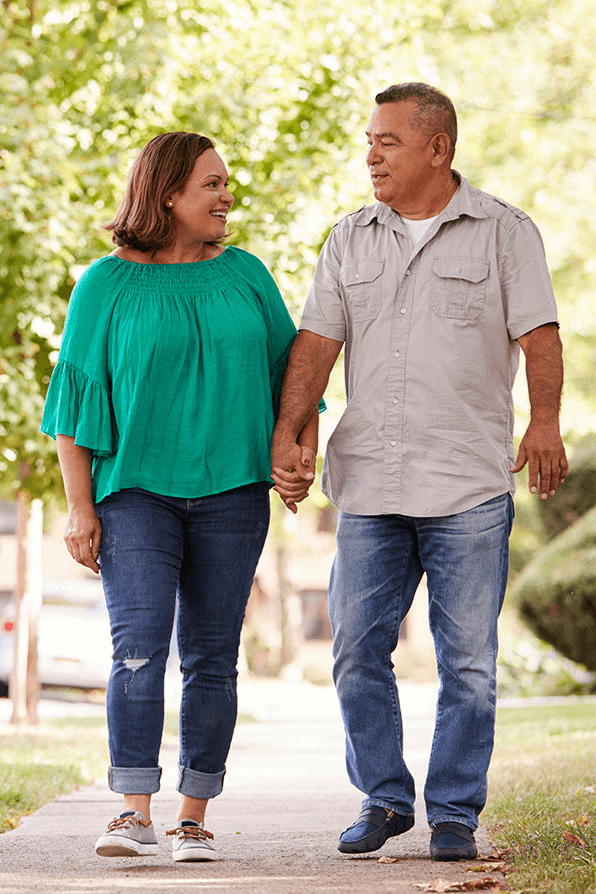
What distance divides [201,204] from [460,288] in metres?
0.85

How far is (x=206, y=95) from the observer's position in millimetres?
9047

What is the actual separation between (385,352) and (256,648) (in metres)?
23.9

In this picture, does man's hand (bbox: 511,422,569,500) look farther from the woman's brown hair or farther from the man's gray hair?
the woman's brown hair

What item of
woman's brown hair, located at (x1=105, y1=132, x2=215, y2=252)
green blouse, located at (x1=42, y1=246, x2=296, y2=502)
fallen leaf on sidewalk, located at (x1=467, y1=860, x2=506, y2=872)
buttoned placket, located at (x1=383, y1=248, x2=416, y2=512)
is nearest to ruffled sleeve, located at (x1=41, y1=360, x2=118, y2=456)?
green blouse, located at (x1=42, y1=246, x2=296, y2=502)

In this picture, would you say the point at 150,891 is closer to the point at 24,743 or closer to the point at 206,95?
the point at 24,743

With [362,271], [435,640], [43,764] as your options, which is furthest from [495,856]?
[43,764]

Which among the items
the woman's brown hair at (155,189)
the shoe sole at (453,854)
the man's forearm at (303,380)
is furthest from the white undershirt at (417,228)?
the shoe sole at (453,854)

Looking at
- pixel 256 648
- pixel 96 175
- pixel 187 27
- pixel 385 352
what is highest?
pixel 187 27

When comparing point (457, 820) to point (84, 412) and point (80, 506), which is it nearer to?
point (80, 506)

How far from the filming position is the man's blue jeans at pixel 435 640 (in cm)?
374

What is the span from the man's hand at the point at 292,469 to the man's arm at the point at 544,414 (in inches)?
25.1

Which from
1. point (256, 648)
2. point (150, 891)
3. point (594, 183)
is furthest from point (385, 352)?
point (256, 648)

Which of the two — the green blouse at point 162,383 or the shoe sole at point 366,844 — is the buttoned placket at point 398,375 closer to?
the green blouse at point 162,383

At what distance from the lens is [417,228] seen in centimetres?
405
